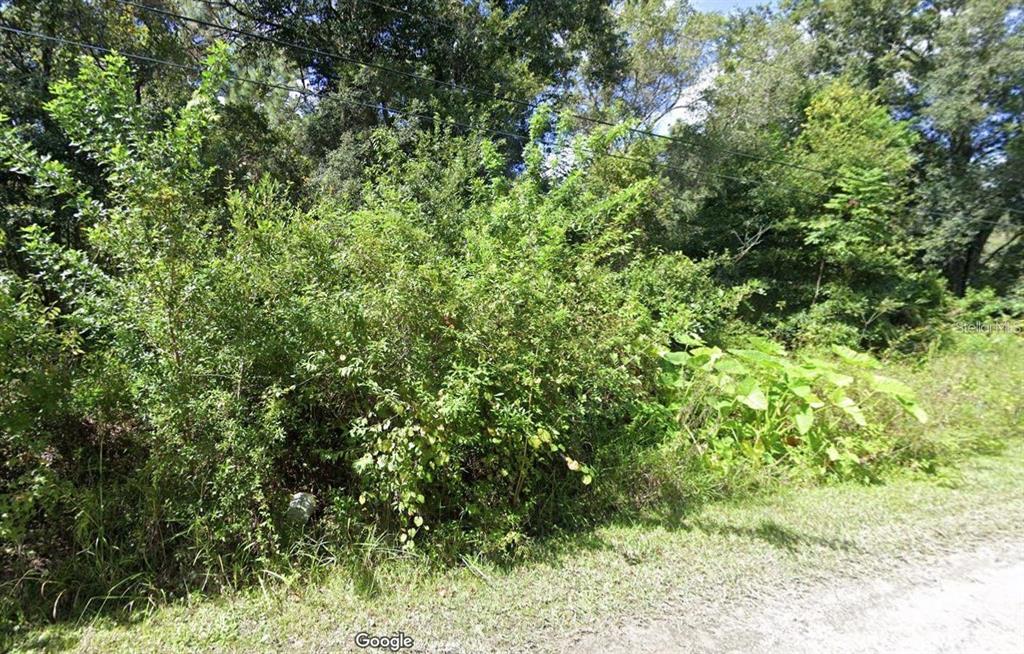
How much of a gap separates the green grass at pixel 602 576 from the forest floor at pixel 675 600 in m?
0.01

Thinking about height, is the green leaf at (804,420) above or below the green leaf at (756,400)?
below

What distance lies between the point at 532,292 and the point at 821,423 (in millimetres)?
3380

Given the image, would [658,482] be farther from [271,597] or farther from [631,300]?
[271,597]

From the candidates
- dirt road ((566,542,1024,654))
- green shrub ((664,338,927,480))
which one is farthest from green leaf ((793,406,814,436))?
dirt road ((566,542,1024,654))

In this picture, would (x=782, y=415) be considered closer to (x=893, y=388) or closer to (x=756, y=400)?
(x=756, y=400)

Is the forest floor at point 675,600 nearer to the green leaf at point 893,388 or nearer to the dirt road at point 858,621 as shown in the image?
the dirt road at point 858,621

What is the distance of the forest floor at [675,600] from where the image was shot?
2.59 meters

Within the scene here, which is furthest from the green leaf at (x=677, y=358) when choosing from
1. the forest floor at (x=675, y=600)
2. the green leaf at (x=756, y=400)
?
the forest floor at (x=675, y=600)

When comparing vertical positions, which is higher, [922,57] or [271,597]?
[922,57]

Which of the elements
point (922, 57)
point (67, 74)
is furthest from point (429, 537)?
point (922, 57)

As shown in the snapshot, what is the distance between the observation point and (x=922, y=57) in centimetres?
1611

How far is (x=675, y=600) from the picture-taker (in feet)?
9.52

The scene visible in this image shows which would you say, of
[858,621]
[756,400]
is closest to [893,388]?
[756,400]

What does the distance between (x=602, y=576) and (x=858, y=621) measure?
1.39 m
